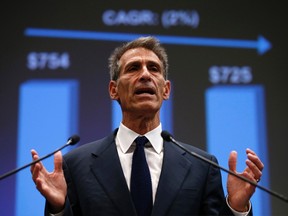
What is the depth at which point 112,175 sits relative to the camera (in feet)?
6.56

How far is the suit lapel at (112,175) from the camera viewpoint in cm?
191

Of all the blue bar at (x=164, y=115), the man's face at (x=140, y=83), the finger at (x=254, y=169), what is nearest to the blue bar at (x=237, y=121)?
the blue bar at (x=164, y=115)

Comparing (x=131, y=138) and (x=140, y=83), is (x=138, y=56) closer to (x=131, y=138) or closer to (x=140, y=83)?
(x=140, y=83)

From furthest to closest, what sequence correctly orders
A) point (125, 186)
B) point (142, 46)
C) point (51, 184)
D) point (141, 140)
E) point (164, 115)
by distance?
1. point (164, 115)
2. point (142, 46)
3. point (141, 140)
4. point (125, 186)
5. point (51, 184)

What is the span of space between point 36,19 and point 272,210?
6.53 ft

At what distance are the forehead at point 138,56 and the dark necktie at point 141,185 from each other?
49 centimetres

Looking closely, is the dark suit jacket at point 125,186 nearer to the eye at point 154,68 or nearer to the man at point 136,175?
the man at point 136,175

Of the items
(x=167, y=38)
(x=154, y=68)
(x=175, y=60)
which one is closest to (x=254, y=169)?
(x=154, y=68)

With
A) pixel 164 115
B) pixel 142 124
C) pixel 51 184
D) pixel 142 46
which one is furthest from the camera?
pixel 164 115

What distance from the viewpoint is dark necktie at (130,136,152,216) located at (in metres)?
1.92

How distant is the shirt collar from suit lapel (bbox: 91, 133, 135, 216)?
40 millimetres

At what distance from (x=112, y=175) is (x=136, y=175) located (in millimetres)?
105

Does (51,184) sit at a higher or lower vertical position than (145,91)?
lower

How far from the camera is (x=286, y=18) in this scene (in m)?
3.36
